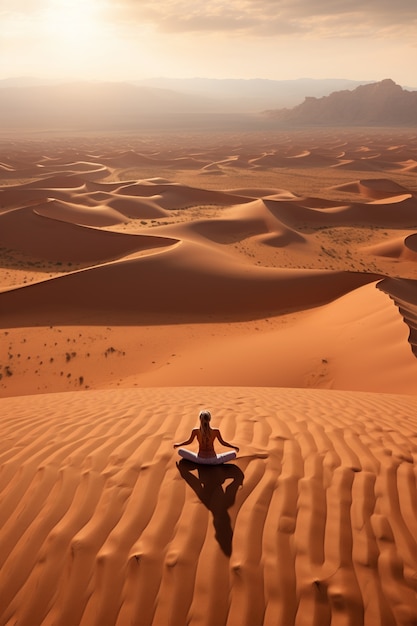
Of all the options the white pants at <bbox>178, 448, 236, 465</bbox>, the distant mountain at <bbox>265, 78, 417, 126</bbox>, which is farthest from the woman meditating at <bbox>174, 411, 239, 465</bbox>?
the distant mountain at <bbox>265, 78, 417, 126</bbox>

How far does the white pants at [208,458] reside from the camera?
3967 mm

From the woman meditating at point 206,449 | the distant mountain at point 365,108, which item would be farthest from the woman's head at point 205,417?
the distant mountain at point 365,108

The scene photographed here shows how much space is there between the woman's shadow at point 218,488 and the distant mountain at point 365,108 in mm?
159713

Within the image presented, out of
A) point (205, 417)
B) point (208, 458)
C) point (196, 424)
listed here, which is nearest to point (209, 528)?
point (208, 458)

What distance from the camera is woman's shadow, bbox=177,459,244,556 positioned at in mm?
3293

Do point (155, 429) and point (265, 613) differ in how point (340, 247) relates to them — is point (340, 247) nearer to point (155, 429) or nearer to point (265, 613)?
point (155, 429)

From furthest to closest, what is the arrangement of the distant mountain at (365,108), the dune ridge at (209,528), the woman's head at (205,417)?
1. the distant mountain at (365,108)
2. the woman's head at (205,417)
3. the dune ridge at (209,528)

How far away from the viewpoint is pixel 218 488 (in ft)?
12.2

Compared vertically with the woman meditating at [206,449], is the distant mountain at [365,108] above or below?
above

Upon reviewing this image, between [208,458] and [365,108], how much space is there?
172386 mm

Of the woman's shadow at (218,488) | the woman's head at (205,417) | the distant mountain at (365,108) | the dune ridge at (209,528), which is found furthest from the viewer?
the distant mountain at (365,108)

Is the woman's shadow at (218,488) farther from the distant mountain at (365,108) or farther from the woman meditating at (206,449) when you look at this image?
the distant mountain at (365,108)

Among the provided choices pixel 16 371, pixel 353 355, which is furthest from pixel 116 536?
pixel 16 371

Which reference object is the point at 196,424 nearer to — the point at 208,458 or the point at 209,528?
the point at 208,458
